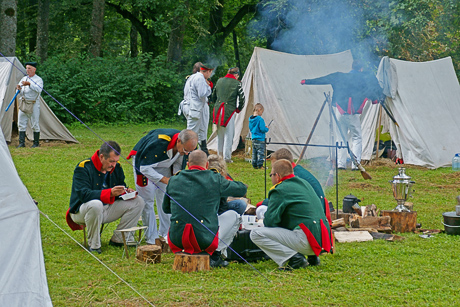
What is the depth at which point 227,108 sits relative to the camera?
9.78 metres

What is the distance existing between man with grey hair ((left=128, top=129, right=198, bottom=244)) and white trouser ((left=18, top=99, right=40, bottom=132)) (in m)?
5.80

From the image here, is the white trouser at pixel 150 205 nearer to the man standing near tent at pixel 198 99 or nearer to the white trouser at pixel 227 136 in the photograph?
the man standing near tent at pixel 198 99

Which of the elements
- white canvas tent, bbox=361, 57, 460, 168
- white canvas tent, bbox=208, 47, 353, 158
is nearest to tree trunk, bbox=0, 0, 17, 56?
white canvas tent, bbox=208, 47, 353, 158

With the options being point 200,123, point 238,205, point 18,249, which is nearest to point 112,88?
point 200,123

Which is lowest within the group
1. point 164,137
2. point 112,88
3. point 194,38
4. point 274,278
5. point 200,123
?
point 274,278

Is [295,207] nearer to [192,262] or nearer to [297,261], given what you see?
[297,261]

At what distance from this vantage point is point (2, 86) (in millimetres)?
10883

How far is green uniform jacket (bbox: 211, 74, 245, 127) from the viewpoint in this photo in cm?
976

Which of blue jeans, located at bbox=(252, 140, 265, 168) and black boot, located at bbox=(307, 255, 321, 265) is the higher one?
blue jeans, located at bbox=(252, 140, 265, 168)

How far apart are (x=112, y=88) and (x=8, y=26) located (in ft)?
12.9

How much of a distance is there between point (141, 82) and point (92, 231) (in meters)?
12.5

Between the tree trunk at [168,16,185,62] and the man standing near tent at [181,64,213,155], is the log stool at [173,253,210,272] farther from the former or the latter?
the tree trunk at [168,16,185,62]

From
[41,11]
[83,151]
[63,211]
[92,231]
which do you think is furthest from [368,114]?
[41,11]

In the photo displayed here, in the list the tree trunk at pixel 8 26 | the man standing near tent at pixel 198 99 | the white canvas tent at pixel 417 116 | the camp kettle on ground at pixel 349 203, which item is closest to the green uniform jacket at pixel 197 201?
the camp kettle on ground at pixel 349 203
